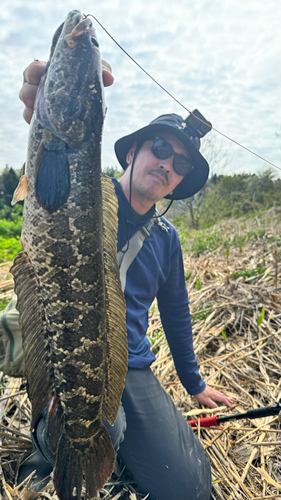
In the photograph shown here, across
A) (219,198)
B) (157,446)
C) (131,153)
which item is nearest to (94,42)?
(131,153)

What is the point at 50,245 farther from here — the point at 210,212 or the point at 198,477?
the point at 210,212

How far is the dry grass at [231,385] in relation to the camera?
2211 mm

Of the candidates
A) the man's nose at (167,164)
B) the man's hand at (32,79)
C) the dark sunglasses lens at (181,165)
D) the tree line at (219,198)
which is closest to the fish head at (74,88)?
the man's hand at (32,79)


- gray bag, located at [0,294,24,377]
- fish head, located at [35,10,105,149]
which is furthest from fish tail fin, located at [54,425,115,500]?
fish head, located at [35,10,105,149]

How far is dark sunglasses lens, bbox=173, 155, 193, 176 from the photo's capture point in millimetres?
2949

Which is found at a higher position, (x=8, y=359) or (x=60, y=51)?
(x=60, y=51)

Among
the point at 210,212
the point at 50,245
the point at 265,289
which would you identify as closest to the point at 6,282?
the point at 265,289

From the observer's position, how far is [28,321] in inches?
58.8

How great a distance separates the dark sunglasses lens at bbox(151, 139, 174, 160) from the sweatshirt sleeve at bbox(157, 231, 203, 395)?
2.88 ft

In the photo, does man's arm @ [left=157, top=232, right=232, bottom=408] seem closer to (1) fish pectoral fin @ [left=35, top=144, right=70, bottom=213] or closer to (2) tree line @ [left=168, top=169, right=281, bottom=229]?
(1) fish pectoral fin @ [left=35, top=144, right=70, bottom=213]

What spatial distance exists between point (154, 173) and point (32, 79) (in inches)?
55.0

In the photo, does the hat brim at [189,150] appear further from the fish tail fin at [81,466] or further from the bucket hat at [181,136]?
the fish tail fin at [81,466]

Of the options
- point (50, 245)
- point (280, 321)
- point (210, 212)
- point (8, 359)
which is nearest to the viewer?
point (50, 245)

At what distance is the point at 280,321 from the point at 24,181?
355 centimetres
